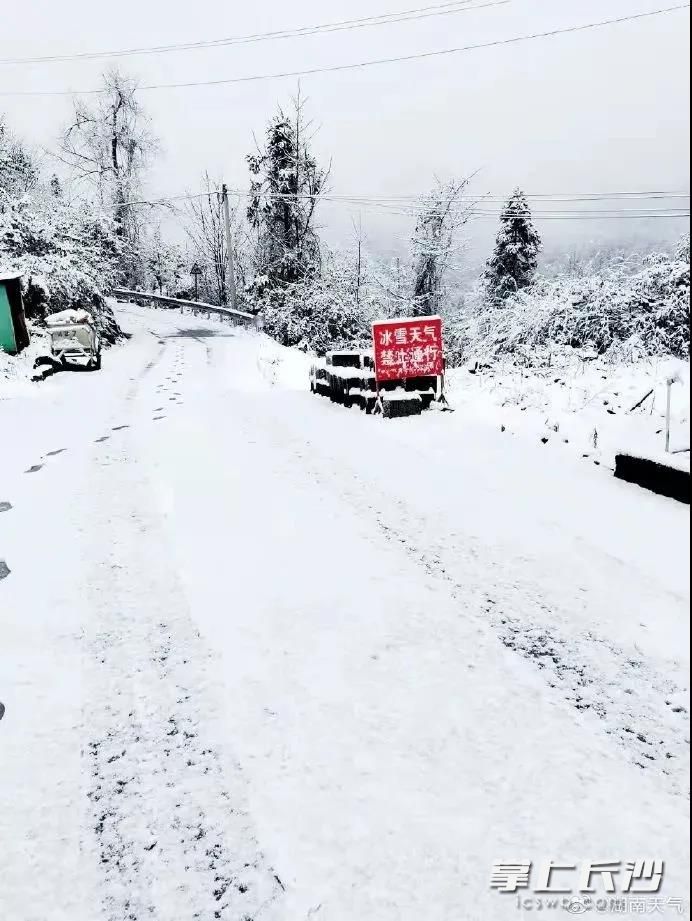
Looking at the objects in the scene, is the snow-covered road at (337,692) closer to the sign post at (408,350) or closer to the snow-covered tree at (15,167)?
the sign post at (408,350)

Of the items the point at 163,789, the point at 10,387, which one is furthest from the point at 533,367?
the point at 10,387

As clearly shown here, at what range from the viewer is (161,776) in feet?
6.72

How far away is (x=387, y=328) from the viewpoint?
769 cm

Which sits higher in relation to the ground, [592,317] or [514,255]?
[514,255]

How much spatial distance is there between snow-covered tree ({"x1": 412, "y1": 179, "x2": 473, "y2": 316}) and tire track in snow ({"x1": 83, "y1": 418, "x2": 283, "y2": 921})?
23.7 meters

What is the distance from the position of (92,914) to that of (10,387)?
37.9 ft

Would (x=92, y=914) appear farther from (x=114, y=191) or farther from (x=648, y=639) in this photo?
(x=114, y=191)

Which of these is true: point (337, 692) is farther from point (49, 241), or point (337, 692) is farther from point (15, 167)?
point (15, 167)

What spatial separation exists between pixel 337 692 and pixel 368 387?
6.16m

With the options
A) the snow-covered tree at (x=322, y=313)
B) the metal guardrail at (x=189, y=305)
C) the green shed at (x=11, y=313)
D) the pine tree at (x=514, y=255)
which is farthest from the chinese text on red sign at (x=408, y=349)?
the pine tree at (x=514, y=255)

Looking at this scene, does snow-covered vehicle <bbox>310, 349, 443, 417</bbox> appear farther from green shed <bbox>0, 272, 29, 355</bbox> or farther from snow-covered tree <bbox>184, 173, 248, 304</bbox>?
snow-covered tree <bbox>184, 173, 248, 304</bbox>

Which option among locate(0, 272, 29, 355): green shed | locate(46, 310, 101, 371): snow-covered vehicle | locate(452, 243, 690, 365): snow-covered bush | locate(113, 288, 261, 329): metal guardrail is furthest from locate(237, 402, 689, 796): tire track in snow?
locate(113, 288, 261, 329): metal guardrail

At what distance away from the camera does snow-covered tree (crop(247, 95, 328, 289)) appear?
2322 cm

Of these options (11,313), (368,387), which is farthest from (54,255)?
(368,387)
